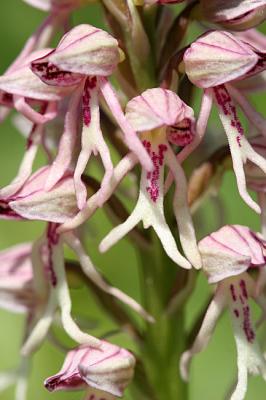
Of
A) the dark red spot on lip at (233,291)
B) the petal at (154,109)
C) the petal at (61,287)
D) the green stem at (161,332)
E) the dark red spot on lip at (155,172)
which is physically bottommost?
the green stem at (161,332)

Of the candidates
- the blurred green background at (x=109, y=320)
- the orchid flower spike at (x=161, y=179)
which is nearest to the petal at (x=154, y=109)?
the orchid flower spike at (x=161, y=179)

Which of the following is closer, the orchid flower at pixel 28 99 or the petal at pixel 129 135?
the petal at pixel 129 135

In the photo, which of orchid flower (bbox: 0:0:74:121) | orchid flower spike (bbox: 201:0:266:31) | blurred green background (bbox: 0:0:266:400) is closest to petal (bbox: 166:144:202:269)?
orchid flower spike (bbox: 201:0:266:31)

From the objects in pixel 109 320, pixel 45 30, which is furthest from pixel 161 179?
pixel 109 320

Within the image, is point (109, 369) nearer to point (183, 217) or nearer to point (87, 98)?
point (183, 217)

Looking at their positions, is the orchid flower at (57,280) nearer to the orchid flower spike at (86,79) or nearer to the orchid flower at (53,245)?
the orchid flower at (53,245)

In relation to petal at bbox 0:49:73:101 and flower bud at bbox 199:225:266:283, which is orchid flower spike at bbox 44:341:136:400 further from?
petal at bbox 0:49:73:101
